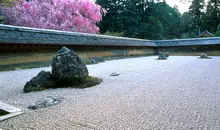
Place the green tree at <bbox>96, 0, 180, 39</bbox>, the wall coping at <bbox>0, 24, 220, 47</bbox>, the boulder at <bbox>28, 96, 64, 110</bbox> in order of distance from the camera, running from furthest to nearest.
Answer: the green tree at <bbox>96, 0, 180, 39</bbox> → the wall coping at <bbox>0, 24, 220, 47</bbox> → the boulder at <bbox>28, 96, 64, 110</bbox>

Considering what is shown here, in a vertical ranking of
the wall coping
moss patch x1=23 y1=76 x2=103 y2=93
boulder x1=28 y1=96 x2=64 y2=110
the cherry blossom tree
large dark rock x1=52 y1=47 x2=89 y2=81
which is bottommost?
boulder x1=28 y1=96 x2=64 y2=110

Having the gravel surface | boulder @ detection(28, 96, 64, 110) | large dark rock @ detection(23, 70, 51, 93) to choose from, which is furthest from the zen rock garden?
boulder @ detection(28, 96, 64, 110)

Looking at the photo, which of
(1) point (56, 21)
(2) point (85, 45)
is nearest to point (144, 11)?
(1) point (56, 21)

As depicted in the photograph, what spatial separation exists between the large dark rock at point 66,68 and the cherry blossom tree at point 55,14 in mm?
9398

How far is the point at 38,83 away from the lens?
3.49 m

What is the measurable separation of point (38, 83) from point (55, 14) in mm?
10953

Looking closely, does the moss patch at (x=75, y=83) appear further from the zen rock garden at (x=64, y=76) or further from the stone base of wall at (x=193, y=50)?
the stone base of wall at (x=193, y=50)

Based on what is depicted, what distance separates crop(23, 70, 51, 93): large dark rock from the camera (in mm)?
3338

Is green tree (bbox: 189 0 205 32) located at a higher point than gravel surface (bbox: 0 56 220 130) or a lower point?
higher

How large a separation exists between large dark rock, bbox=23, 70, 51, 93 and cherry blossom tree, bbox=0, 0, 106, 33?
9506 mm

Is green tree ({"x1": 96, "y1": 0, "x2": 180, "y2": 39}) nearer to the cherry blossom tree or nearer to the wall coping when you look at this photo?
the wall coping

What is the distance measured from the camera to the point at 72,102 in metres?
2.60

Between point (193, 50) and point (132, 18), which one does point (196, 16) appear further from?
point (193, 50)

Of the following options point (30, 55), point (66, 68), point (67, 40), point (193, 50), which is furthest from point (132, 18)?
point (66, 68)
